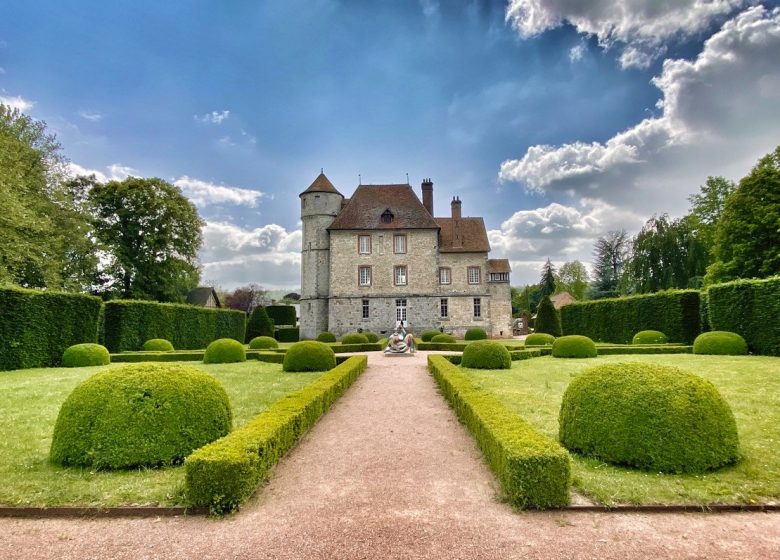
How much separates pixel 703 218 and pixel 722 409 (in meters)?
33.5

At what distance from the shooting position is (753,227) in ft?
73.2

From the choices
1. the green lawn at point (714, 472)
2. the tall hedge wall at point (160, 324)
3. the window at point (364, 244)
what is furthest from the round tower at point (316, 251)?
the green lawn at point (714, 472)

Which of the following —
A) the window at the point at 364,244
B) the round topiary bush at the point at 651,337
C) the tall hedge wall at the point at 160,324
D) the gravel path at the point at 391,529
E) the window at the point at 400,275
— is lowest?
the gravel path at the point at 391,529

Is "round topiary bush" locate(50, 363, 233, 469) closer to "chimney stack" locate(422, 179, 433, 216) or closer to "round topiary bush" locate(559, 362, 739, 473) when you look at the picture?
"round topiary bush" locate(559, 362, 739, 473)

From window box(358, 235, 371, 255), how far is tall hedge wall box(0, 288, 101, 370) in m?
19.2

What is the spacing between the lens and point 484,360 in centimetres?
1420

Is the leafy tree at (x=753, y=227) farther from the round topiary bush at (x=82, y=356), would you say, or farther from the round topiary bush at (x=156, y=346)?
the round topiary bush at (x=82, y=356)

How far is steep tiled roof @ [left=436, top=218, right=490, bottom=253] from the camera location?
34.8m

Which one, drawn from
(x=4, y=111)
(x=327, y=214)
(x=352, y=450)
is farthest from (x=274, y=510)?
(x=327, y=214)

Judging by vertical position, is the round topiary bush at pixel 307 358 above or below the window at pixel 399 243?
below

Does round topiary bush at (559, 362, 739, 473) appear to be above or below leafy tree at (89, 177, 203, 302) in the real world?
below

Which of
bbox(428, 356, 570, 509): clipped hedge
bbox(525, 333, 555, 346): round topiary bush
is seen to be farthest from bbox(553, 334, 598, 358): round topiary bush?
bbox(428, 356, 570, 509): clipped hedge

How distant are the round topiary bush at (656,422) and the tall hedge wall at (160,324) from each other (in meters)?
20.0

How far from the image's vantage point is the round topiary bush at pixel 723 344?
1487cm
